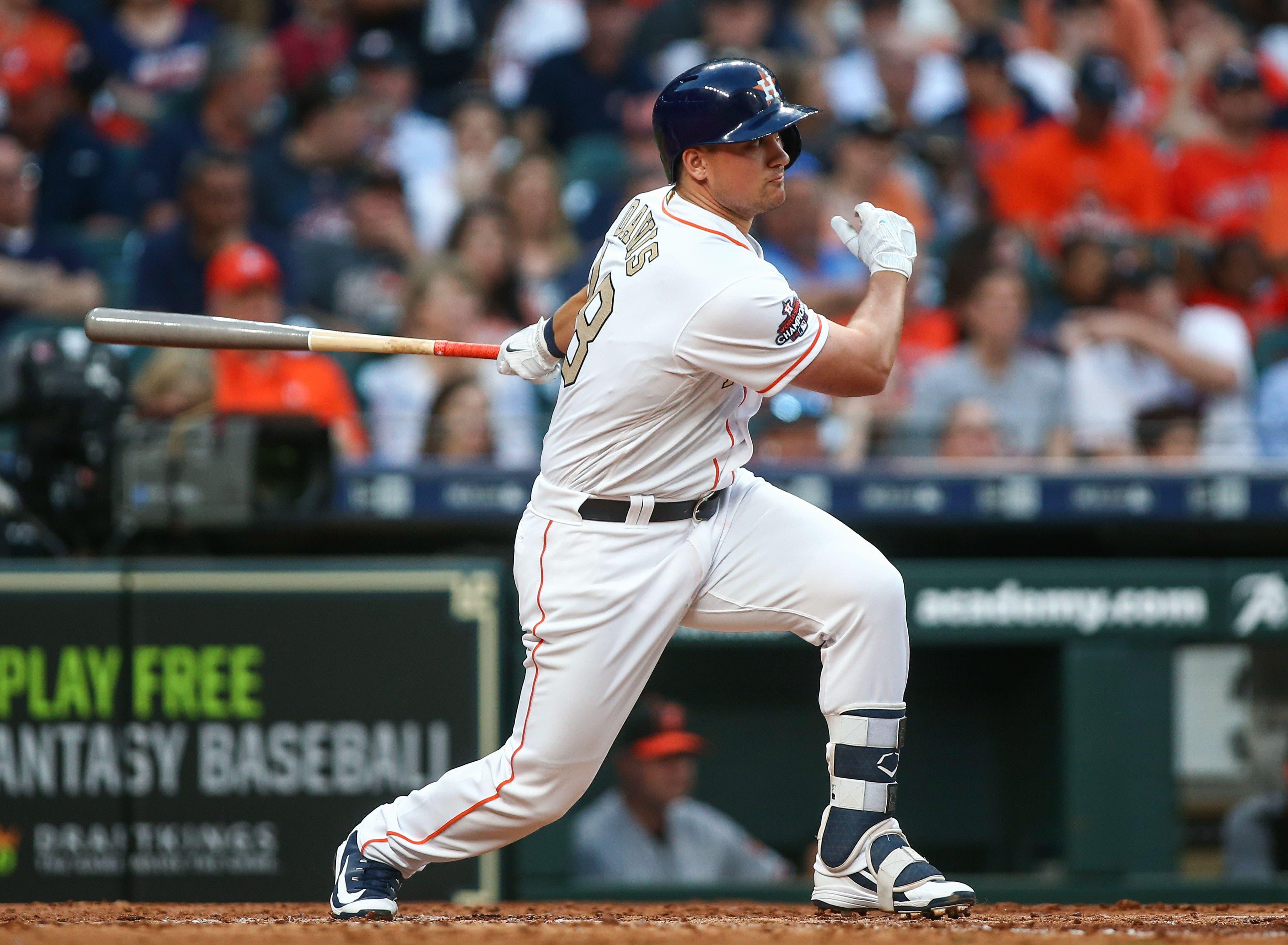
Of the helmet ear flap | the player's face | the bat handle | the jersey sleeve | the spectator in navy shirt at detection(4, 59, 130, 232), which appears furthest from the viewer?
the spectator in navy shirt at detection(4, 59, 130, 232)

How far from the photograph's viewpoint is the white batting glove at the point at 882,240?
3250mm

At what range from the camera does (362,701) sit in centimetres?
→ 468

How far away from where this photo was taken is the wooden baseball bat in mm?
3512

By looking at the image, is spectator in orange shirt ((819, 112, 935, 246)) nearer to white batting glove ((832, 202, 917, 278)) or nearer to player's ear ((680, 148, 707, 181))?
white batting glove ((832, 202, 917, 278))

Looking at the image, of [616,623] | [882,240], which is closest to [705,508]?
[616,623]

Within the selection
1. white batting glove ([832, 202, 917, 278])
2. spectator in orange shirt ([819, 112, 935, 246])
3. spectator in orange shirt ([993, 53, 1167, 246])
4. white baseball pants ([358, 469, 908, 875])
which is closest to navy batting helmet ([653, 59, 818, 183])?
white batting glove ([832, 202, 917, 278])

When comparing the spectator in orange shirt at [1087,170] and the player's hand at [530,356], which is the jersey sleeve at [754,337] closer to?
the player's hand at [530,356]

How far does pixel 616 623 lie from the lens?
124 inches

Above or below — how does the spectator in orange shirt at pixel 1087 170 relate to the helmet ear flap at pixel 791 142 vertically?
above

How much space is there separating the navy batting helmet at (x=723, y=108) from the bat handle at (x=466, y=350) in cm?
62

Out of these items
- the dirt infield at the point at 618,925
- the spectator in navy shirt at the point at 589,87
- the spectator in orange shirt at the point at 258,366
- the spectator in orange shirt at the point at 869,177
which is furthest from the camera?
the spectator in navy shirt at the point at 589,87

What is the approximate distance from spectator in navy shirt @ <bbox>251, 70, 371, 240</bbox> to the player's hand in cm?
380

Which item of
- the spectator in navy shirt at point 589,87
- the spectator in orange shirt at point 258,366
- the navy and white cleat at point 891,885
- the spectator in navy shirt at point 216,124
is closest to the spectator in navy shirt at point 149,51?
the spectator in navy shirt at point 216,124

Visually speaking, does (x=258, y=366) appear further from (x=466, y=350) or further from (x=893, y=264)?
(x=893, y=264)
